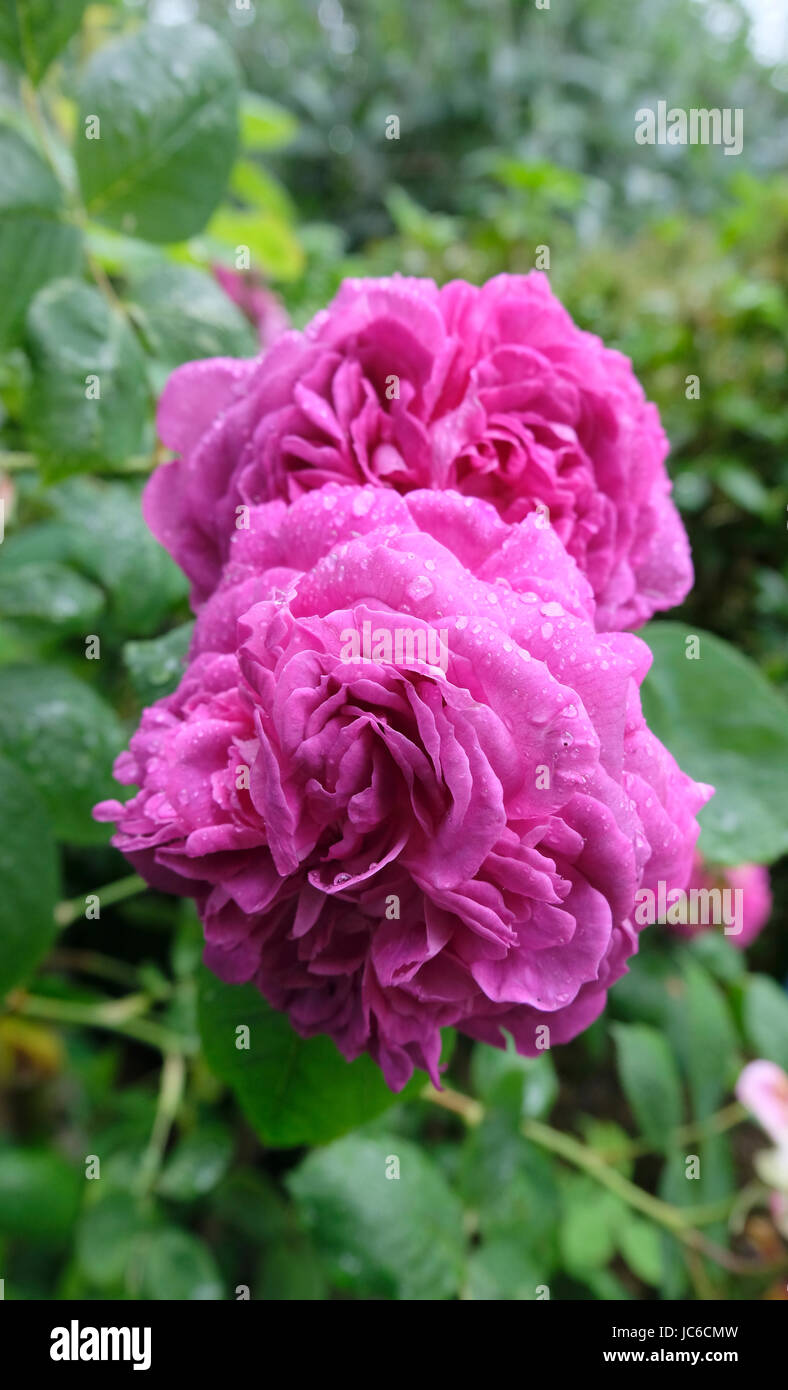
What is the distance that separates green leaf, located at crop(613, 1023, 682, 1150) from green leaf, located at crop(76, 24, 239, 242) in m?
0.65

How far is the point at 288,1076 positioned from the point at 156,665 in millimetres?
187

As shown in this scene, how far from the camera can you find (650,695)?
17.4 inches

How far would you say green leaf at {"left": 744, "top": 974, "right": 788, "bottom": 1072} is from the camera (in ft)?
2.43

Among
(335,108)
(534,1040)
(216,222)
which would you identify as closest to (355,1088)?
(534,1040)

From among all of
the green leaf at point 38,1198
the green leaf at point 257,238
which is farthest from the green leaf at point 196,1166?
the green leaf at point 257,238

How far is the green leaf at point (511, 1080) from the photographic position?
582 millimetres

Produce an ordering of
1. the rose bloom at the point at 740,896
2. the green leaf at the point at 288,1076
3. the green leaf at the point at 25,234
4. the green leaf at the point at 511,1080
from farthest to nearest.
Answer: the rose bloom at the point at 740,896
the green leaf at the point at 511,1080
the green leaf at the point at 25,234
the green leaf at the point at 288,1076

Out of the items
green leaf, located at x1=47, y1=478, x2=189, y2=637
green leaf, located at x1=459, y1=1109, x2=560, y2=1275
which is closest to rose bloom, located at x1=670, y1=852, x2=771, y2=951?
green leaf, located at x1=459, y1=1109, x2=560, y2=1275

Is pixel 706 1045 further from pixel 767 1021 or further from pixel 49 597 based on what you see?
pixel 49 597

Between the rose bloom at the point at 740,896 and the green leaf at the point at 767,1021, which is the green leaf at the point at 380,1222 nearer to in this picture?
the green leaf at the point at 767,1021

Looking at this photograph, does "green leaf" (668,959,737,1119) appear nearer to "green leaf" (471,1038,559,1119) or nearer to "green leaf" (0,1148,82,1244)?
"green leaf" (471,1038,559,1119)

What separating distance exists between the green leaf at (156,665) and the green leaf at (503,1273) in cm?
37
